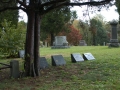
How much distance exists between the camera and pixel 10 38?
12023 mm

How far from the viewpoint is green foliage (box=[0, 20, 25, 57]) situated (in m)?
10.6

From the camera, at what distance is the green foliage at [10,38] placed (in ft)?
34.9

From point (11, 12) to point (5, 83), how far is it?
4.73 m

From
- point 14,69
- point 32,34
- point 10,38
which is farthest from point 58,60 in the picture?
point 14,69

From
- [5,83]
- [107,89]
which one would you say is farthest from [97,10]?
[5,83]

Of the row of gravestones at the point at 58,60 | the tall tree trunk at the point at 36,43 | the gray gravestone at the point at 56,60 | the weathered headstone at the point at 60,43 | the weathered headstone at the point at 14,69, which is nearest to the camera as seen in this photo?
the weathered headstone at the point at 14,69

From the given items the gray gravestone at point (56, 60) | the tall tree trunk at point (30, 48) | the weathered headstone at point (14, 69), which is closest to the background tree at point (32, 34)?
the tall tree trunk at point (30, 48)

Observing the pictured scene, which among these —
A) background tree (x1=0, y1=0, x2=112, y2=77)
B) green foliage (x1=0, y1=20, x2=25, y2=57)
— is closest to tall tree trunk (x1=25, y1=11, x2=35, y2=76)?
background tree (x1=0, y1=0, x2=112, y2=77)

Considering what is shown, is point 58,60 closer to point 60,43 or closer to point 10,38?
point 10,38

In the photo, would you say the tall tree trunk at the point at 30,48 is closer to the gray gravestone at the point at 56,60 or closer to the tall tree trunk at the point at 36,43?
the tall tree trunk at the point at 36,43

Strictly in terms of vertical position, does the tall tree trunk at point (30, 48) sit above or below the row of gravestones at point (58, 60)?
above

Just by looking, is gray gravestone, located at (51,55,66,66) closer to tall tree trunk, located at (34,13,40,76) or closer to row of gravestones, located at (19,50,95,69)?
row of gravestones, located at (19,50,95,69)

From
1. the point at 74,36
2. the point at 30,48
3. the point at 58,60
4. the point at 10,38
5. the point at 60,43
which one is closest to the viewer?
the point at 30,48

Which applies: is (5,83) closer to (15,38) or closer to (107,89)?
(107,89)
